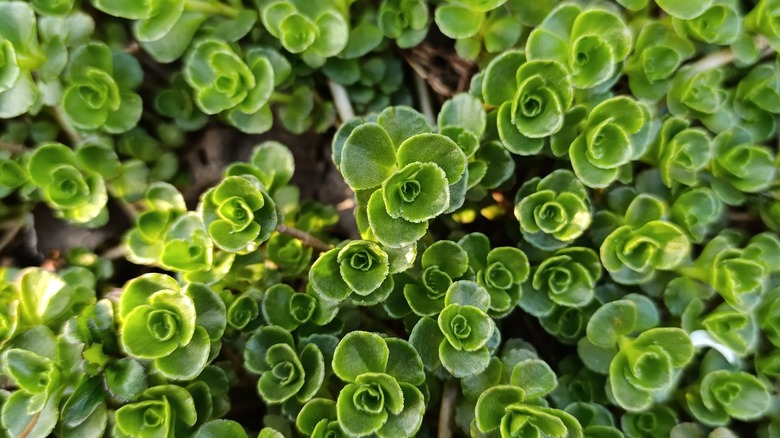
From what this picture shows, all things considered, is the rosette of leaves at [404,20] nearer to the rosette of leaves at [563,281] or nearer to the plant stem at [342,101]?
the plant stem at [342,101]

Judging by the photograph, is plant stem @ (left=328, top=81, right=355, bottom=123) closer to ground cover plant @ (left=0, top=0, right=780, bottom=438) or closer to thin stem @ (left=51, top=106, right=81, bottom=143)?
ground cover plant @ (left=0, top=0, right=780, bottom=438)

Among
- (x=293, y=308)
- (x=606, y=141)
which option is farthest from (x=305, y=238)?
(x=606, y=141)

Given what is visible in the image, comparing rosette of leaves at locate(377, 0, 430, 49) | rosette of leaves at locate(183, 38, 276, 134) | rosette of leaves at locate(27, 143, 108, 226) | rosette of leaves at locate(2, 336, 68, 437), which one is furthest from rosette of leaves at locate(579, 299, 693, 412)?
rosette of leaves at locate(27, 143, 108, 226)

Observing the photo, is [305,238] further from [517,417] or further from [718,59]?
[718,59]

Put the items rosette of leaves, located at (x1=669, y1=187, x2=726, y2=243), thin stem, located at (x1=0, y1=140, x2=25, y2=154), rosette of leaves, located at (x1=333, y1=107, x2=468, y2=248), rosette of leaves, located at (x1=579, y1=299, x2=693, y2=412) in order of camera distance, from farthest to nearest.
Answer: thin stem, located at (x1=0, y1=140, x2=25, y2=154) < rosette of leaves, located at (x1=669, y1=187, x2=726, y2=243) < rosette of leaves, located at (x1=579, y1=299, x2=693, y2=412) < rosette of leaves, located at (x1=333, y1=107, x2=468, y2=248)

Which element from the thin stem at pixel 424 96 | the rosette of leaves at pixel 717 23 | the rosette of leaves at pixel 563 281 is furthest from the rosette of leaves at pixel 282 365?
the rosette of leaves at pixel 717 23

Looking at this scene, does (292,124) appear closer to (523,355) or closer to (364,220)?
(364,220)

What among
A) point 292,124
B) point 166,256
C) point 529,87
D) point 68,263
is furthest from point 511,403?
point 68,263
